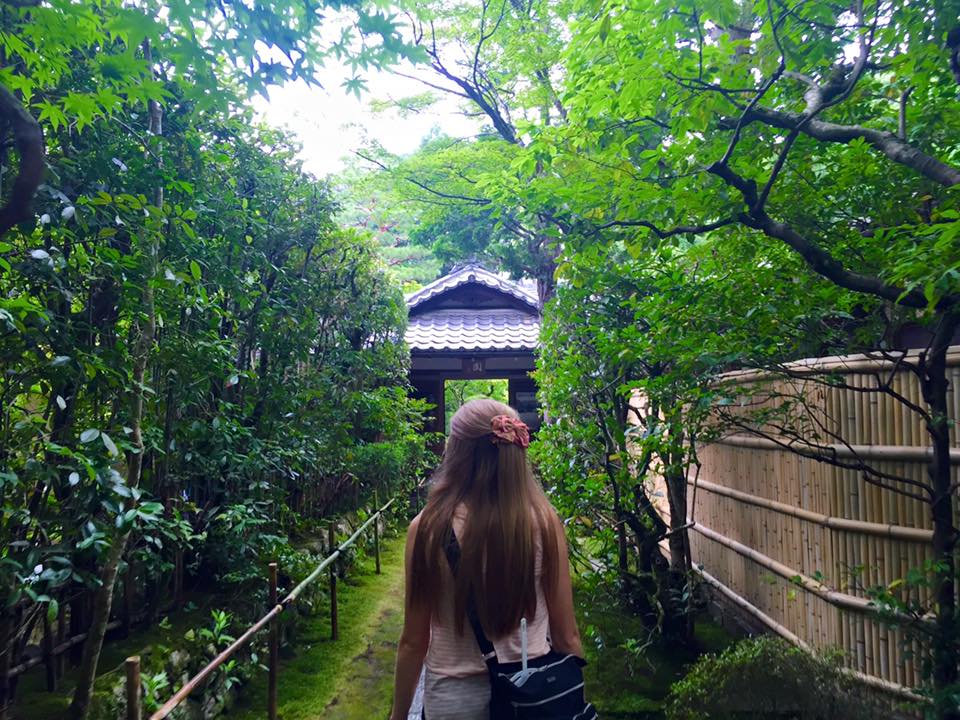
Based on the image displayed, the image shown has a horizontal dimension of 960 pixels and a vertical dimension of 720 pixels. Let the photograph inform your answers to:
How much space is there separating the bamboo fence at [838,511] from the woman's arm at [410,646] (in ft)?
6.82

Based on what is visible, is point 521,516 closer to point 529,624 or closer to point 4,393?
point 529,624

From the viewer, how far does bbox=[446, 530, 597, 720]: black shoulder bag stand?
195 centimetres

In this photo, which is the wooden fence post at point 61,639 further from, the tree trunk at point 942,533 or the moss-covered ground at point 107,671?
the tree trunk at point 942,533

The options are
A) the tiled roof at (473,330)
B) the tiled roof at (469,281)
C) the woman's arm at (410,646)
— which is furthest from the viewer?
the tiled roof at (469,281)

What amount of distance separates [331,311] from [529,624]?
567 cm

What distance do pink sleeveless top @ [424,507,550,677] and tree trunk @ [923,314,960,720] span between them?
176 centimetres

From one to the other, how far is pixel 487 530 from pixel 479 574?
0.13 m

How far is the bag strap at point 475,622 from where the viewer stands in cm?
201

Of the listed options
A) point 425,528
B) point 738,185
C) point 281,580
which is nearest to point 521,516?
point 425,528

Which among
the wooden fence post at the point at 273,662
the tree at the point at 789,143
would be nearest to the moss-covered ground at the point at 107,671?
the wooden fence post at the point at 273,662

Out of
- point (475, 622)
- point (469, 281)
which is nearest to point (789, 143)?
point (475, 622)

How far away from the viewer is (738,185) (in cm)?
305

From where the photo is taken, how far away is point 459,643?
208 cm

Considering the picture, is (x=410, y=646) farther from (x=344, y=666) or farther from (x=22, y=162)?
(x=344, y=666)
